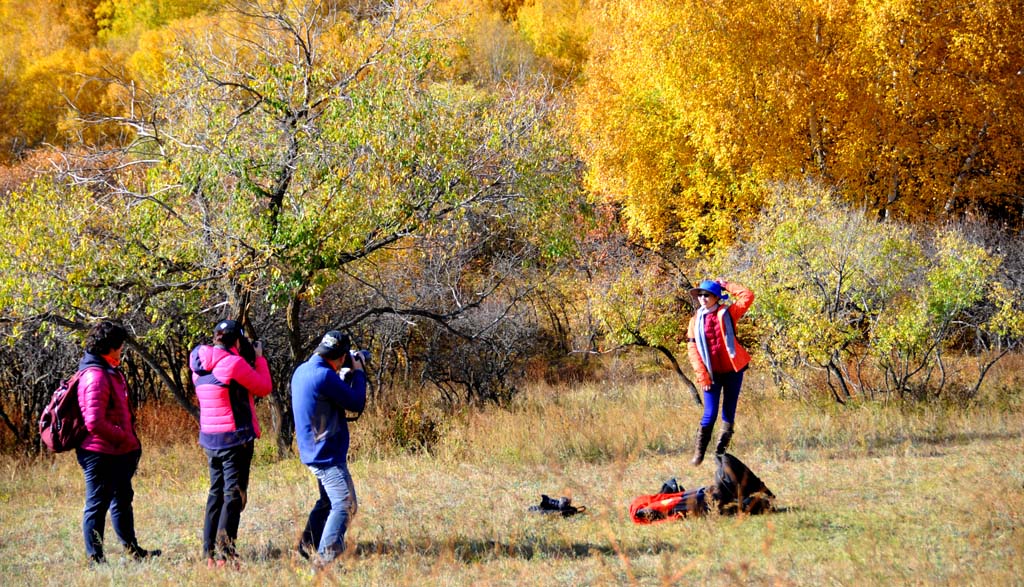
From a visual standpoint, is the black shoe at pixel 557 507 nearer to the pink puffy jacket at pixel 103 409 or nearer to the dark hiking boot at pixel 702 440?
the dark hiking boot at pixel 702 440

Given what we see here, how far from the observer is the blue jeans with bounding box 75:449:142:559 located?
560 centimetres

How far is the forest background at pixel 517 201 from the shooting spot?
9.05 m

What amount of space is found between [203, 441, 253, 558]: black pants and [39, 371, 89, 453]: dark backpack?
910 mm

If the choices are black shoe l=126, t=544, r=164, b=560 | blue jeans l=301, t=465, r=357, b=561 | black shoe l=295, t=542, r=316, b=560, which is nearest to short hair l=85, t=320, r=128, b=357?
black shoe l=126, t=544, r=164, b=560

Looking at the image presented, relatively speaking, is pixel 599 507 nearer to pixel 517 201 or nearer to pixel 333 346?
pixel 333 346

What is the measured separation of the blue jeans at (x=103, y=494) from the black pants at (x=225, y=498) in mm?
609

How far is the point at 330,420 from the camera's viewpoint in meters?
5.10

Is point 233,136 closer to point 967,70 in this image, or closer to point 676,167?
point 676,167

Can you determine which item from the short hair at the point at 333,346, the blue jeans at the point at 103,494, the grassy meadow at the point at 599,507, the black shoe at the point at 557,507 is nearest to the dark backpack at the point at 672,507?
the grassy meadow at the point at 599,507

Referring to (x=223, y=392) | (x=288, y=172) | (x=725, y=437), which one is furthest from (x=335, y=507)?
(x=288, y=172)

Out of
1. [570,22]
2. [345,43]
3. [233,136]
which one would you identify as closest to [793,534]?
[233,136]

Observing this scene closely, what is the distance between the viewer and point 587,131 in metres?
20.8

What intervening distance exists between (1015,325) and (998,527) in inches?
237

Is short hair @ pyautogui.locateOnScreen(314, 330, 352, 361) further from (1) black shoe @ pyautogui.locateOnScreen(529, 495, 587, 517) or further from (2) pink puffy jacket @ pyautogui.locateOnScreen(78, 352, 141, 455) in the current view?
(1) black shoe @ pyautogui.locateOnScreen(529, 495, 587, 517)
